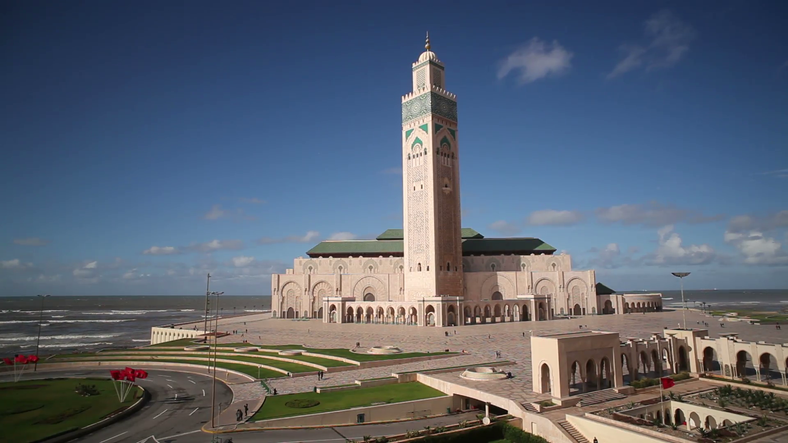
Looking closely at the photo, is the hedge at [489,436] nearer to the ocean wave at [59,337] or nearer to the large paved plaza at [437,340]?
the large paved plaza at [437,340]

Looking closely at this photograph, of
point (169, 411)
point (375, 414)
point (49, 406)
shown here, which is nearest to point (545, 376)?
point (375, 414)

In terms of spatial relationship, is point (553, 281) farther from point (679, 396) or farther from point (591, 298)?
point (679, 396)

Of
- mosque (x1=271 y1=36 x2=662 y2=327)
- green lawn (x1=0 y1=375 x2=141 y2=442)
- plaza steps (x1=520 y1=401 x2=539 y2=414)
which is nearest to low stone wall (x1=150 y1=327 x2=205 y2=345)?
mosque (x1=271 y1=36 x2=662 y2=327)

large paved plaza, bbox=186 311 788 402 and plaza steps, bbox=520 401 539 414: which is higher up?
large paved plaza, bbox=186 311 788 402

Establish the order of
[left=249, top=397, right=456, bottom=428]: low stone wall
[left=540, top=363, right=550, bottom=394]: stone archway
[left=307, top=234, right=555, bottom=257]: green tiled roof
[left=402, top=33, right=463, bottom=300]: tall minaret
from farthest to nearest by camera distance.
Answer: [left=307, top=234, right=555, bottom=257]: green tiled roof
[left=402, top=33, right=463, bottom=300]: tall minaret
[left=540, top=363, right=550, bottom=394]: stone archway
[left=249, top=397, right=456, bottom=428]: low stone wall

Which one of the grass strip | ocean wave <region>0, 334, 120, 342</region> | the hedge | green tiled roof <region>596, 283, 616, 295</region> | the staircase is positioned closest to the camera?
the staircase

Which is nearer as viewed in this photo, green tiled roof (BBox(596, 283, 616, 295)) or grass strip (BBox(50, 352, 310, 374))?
grass strip (BBox(50, 352, 310, 374))

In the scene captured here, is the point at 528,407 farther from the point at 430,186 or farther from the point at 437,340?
the point at 430,186

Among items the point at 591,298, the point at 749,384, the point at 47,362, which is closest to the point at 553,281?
the point at 591,298

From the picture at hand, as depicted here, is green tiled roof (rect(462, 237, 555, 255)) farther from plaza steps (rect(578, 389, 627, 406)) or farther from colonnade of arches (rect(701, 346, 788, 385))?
plaza steps (rect(578, 389, 627, 406))

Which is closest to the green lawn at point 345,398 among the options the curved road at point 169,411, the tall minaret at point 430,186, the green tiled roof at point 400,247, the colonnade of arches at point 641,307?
the curved road at point 169,411
